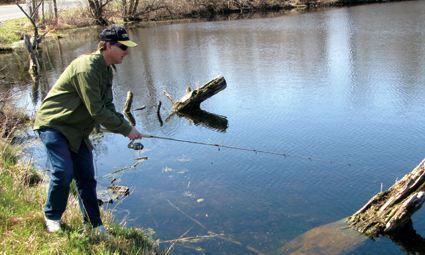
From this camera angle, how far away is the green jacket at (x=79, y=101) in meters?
4.91

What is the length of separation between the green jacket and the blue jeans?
10cm

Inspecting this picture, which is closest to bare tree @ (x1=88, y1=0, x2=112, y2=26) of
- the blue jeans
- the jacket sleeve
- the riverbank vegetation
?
the riverbank vegetation

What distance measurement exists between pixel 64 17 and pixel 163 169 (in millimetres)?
33578

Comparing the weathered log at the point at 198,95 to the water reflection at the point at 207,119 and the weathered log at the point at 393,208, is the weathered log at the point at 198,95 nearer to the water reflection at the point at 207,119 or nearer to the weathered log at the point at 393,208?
the water reflection at the point at 207,119

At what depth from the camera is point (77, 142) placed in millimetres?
5184

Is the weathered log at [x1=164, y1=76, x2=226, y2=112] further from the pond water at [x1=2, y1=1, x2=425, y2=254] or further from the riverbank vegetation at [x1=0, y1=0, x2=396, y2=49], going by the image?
the riverbank vegetation at [x1=0, y1=0, x2=396, y2=49]

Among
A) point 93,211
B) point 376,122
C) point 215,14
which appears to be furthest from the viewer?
point 215,14

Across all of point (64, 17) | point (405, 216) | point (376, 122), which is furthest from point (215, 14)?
point (405, 216)

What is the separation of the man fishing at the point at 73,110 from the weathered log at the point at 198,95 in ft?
32.9

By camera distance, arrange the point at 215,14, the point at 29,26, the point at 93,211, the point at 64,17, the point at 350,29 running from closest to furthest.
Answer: the point at 93,211
the point at 350,29
the point at 29,26
the point at 64,17
the point at 215,14

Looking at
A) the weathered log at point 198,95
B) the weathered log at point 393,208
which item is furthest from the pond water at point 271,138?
the weathered log at point 198,95

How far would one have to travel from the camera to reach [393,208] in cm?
730

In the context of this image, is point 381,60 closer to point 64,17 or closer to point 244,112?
point 244,112

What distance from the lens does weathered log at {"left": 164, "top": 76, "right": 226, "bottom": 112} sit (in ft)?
50.0
